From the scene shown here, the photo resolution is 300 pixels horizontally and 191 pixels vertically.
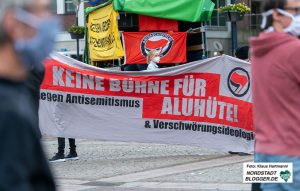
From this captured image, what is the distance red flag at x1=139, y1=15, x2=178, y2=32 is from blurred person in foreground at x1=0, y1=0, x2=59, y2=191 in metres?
14.7

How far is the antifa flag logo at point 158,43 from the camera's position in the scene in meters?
16.8

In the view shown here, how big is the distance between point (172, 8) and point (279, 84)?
1262 cm

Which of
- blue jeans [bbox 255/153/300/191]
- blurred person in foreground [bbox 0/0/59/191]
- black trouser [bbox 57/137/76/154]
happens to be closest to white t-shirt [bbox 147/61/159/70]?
black trouser [bbox 57/137/76/154]

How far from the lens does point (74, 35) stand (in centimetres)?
3084

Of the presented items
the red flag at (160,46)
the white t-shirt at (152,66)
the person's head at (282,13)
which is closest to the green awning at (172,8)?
the red flag at (160,46)

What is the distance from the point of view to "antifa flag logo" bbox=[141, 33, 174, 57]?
16.8 metres

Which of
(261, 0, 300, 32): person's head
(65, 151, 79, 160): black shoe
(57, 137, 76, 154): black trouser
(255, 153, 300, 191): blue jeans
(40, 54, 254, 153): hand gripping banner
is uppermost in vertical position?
(261, 0, 300, 32): person's head

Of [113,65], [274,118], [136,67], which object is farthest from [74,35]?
[274,118]

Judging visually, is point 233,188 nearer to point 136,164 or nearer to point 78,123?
point 136,164

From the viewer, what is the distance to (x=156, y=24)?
56.5 feet

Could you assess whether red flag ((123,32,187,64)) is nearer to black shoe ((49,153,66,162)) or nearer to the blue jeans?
black shoe ((49,153,66,162))

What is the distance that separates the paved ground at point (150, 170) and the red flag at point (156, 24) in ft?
14.7

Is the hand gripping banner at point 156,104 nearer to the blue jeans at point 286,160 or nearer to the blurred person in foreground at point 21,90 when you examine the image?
the blue jeans at point 286,160

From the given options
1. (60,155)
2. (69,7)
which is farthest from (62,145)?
(69,7)
